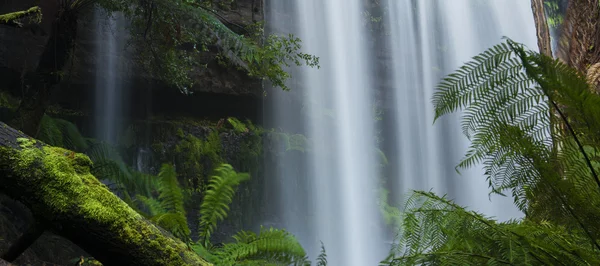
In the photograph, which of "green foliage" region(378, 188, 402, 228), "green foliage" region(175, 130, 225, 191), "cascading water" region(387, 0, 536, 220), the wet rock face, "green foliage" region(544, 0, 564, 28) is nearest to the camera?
the wet rock face

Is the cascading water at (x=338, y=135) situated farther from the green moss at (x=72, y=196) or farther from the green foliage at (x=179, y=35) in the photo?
the green moss at (x=72, y=196)

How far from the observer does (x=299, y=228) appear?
10109 mm

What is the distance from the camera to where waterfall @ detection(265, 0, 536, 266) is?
36.1 feet

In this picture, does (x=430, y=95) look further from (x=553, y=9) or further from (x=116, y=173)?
(x=116, y=173)

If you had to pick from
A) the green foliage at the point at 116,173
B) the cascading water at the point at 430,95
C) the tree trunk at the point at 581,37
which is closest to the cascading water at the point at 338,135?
the cascading water at the point at 430,95

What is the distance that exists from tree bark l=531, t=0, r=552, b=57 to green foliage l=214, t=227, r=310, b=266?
187cm

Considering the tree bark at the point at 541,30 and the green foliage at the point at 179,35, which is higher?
the green foliage at the point at 179,35

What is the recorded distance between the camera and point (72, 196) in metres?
1.84

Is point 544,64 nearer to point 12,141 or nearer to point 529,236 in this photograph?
point 529,236

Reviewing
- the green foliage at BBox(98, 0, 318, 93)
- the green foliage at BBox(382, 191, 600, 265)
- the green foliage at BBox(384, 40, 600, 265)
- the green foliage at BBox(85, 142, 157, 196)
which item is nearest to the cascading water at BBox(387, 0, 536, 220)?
the green foliage at BBox(98, 0, 318, 93)

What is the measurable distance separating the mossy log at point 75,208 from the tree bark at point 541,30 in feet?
7.03

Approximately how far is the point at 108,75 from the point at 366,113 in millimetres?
7753

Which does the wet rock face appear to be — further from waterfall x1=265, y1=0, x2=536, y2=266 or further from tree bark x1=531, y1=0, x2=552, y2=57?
tree bark x1=531, y1=0, x2=552, y2=57

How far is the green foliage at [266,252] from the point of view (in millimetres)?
3094
